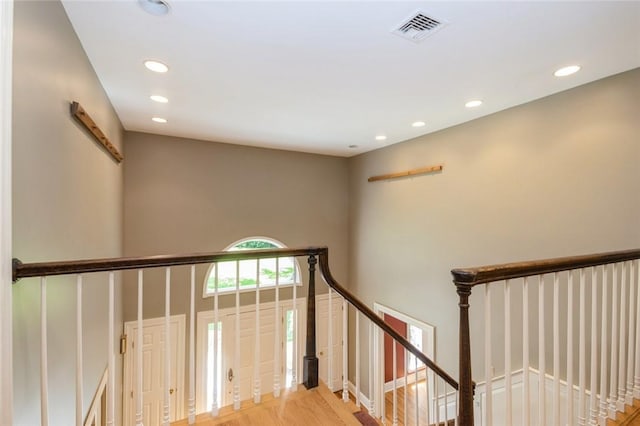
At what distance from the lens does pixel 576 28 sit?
1798mm

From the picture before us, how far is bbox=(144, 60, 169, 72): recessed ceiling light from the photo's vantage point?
7.19 ft

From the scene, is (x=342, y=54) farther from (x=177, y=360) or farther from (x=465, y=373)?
(x=177, y=360)

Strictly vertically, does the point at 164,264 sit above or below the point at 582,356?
above

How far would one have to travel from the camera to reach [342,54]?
205 cm

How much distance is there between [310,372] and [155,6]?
8.11 feet

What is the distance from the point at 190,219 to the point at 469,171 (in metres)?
3.89

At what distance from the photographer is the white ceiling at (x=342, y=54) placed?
1.64m

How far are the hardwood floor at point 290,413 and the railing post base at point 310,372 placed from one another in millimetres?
68

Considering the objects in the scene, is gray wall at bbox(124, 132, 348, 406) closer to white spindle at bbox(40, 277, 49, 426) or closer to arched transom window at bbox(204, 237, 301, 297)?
arched transom window at bbox(204, 237, 301, 297)

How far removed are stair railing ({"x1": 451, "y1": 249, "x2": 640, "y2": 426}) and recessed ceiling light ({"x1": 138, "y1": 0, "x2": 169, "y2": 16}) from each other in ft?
6.45

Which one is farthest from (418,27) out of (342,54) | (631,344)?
(631,344)

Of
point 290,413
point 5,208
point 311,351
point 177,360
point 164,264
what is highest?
point 5,208

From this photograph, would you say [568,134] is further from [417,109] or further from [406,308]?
[406,308]

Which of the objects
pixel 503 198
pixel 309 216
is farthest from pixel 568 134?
pixel 309 216
